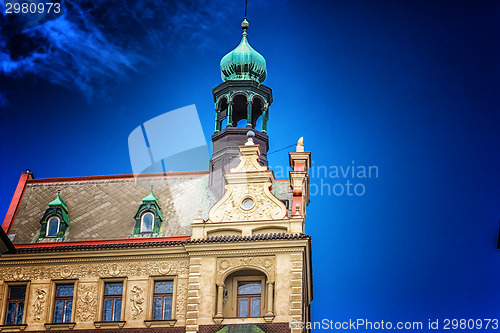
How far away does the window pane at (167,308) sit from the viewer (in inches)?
1964

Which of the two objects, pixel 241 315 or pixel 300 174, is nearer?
pixel 241 315

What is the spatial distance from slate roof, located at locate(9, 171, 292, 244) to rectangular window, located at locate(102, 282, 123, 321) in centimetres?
296

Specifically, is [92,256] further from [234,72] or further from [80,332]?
[234,72]

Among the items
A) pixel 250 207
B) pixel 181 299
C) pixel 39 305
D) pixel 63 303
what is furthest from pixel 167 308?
pixel 250 207

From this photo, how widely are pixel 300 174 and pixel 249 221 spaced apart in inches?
169

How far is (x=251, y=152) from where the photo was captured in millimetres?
53219

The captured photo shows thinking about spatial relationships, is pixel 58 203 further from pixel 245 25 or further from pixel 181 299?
pixel 245 25

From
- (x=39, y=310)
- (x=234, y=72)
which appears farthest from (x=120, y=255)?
(x=234, y=72)

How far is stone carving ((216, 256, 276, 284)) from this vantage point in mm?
49562

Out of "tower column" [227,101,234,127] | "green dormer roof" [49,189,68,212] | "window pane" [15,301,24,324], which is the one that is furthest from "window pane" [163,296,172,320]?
"tower column" [227,101,234,127]

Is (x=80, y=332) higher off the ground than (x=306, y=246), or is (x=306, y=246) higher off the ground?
(x=306, y=246)

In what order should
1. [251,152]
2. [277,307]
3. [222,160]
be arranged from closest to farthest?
[277,307] < [251,152] < [222,160]

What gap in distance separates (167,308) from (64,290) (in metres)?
5.40

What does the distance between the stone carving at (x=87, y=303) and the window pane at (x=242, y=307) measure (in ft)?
23.2
